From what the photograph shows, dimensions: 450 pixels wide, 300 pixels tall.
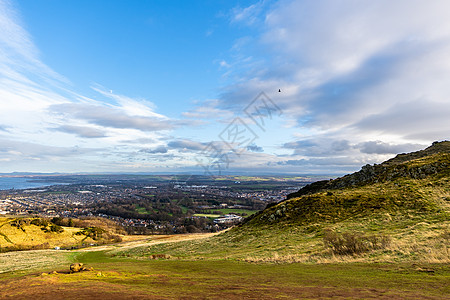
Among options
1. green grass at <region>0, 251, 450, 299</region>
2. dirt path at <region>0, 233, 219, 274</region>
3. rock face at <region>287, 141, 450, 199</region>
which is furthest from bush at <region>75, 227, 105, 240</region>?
green grass at <region>0, 251, 450, 299</region>

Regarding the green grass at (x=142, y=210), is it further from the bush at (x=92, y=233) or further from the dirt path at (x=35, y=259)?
the dirt path at (x=35, y=259)

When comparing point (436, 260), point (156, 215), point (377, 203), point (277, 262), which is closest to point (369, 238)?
point (436, 260)

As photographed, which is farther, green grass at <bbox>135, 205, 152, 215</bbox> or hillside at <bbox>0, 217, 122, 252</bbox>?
green grass at <bbox>135, 205, 152, 215</bbox>

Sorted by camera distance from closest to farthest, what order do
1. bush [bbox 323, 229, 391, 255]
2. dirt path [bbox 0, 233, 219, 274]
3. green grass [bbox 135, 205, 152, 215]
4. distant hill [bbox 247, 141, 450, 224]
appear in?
1. bush [bbox 323, 229, 391, 255]
2. dirt path [bbox 0, 233, 219, 274]
3. distant hill [bbox 247, 141, 450, 224]
4. green grass [bbox 135, 205, 152, 215]

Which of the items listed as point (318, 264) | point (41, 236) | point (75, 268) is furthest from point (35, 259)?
point (41, 236)

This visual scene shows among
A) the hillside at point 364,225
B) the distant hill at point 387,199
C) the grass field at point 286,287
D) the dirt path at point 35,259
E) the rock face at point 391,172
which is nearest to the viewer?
the grass field at point 286,287

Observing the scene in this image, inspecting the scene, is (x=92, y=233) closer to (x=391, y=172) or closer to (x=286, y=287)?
(x=391, y=172)

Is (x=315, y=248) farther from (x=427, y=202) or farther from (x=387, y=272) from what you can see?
(x=427, y=202)

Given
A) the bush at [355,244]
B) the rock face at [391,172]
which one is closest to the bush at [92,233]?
the rock face at [391,172]

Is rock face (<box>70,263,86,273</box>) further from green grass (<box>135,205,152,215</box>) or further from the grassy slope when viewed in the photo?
green grass (<box>135,205,152,215</box>)

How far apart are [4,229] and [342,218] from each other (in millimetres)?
110580

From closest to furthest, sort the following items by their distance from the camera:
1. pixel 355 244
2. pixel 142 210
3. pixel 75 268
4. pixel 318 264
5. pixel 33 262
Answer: pixel 75 268, pixel 318 264, pixel 355 244, pixel 33 262, pixel 142 210

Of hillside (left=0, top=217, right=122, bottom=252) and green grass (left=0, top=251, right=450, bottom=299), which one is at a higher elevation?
green grass (left=0, top=251, right=450, bottom=299)

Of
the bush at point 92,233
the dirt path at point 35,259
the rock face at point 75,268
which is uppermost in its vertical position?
the rock face at point 75,268
